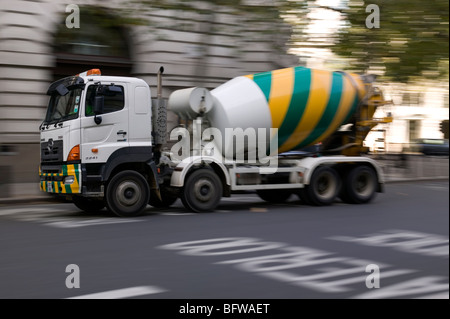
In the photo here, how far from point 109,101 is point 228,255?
15.1ft

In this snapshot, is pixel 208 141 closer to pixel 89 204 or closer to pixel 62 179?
pixel 89 204

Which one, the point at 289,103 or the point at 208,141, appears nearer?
the point at 208,141

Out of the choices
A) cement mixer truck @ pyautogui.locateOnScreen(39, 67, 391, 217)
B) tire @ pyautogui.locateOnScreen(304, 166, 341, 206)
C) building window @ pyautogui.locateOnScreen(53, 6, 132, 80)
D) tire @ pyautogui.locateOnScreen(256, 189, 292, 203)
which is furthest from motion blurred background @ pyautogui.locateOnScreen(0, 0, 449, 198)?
tire @ pyautogui.locateOnScreen(256, 189, 292, 203)

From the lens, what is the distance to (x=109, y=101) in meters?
10.5

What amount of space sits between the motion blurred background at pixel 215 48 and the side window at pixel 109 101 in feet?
1.58

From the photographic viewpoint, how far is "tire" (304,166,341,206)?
12617 mm

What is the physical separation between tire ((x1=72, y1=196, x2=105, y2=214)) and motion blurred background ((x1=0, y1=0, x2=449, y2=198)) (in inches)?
53.8

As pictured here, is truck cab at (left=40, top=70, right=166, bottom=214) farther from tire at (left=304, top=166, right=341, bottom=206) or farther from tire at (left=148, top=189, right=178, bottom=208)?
tire at (left=304, top=166, right=341, bottom=206)

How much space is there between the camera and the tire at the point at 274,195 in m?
13.7

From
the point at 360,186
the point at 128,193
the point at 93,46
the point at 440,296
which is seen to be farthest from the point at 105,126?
the point at 440,296

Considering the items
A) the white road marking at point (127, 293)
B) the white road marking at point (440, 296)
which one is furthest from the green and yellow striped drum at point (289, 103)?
the white road marking at point (440, 296)

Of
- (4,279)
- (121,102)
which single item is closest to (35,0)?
(121,102)
